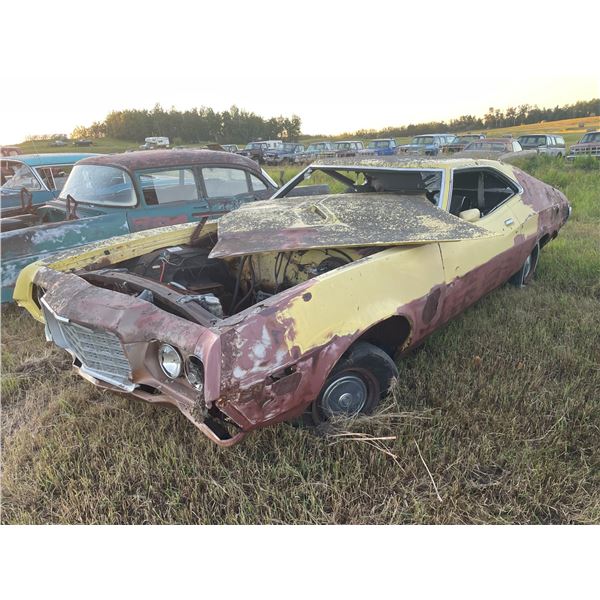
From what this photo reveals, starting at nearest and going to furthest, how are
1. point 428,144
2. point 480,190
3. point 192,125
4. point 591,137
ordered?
point 480,190, point 591,137, point 192,125, point 428,144

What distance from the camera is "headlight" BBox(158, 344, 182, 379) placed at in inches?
77.9

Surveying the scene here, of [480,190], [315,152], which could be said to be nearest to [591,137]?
[315,152]

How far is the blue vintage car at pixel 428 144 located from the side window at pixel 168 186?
1328cm

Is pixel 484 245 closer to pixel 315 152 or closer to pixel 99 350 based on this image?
pixel 99 350

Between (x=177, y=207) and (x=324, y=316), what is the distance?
320 centimetres

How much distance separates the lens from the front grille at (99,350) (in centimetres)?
208

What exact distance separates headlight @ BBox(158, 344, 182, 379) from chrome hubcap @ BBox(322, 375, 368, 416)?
0.73m

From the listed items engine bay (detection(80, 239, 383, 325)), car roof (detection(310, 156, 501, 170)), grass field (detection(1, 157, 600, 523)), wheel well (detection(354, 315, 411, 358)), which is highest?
car roof (detection(310, 156, 501, 170))

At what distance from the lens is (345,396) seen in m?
2.34

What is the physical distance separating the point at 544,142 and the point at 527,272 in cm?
1257

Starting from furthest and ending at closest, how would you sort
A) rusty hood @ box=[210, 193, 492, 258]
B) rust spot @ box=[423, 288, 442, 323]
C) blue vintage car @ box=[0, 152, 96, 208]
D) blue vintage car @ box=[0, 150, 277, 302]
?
blue vintage car @ box=[0, 152, 96, 208] → blue vintage car @ box=[0, 150, 277, 302] → rust spot @ box=[423, 288, 442, 323] → rusty hood @ box=[210, 193, 492, 258]

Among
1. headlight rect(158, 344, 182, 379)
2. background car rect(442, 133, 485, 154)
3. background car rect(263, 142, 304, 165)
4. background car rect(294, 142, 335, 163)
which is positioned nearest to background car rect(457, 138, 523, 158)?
background car rect(442, 133, 485, 154)

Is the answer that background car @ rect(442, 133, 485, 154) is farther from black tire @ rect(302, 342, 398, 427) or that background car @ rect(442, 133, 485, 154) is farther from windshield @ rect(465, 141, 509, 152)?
black tire @ rect(302, 342, 398, 427)

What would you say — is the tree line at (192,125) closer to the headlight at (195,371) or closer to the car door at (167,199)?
the car door at (167,199)
